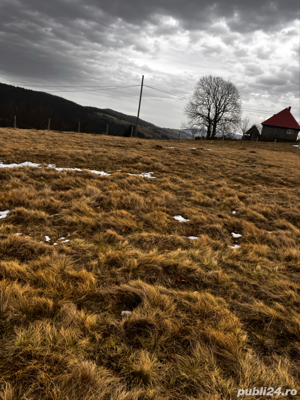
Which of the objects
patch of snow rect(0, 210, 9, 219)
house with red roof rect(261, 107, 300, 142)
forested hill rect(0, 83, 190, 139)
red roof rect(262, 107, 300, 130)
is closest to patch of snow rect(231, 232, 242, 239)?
patch of snow rect(0, 210, 9, 219)

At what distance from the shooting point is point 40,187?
6566mm

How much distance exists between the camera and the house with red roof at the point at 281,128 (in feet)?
158

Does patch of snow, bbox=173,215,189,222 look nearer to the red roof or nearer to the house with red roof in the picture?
the house with red roof

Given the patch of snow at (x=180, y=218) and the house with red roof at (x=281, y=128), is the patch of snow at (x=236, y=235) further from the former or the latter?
the house with red roof at (x=281, y=128)

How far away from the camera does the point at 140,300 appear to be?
8.39ft

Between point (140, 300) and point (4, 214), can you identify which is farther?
point (4, 214)

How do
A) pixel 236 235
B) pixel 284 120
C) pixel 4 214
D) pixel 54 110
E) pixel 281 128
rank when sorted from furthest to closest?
pixel 54 110, pixel 284 120, pixel 281 128, pixel 236 235, pixel 4 214

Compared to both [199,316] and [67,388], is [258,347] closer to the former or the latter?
[199,316]

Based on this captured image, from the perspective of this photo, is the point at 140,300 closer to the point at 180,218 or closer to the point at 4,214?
the point at 180,218

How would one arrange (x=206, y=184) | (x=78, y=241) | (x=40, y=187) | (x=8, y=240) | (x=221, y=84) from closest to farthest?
(x=8, y=240), (x=78, y=241), (x=40, y=187), (x=206, y=184), (x=221, y=84)

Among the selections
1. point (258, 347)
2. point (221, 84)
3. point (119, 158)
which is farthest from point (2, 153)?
point (221, 84)

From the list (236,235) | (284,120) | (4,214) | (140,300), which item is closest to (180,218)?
(236,235)

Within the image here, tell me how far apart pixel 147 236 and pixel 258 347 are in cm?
254

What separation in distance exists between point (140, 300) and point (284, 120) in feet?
195
